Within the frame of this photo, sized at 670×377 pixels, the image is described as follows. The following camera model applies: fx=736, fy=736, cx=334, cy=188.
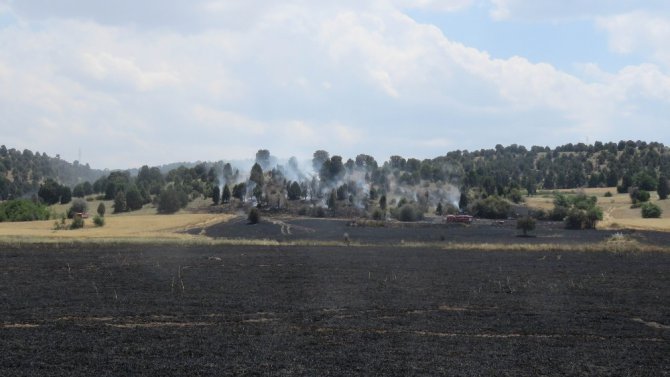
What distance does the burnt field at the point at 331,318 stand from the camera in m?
19.0

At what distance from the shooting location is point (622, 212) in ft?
355

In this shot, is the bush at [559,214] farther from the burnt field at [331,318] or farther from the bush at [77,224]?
the bush at [77,224]

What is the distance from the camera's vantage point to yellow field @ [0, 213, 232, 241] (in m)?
72.6

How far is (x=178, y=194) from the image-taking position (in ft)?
→ 402

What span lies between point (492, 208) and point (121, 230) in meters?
54.6

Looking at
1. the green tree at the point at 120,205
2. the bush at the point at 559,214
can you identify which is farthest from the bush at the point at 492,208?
the green tree at the point at 120,205

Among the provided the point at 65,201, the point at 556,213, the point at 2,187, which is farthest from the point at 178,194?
the point at 2,187

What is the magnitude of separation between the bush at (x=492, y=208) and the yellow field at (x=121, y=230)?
1490 inches

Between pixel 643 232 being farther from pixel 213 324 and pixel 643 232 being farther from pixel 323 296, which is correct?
pixel 213 324

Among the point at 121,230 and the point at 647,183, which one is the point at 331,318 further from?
the point at 647,183

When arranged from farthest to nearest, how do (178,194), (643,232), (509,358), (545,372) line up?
(178,194), (643,232), (509,358), (545,372)

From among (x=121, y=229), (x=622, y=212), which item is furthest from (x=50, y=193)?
(x=622, y=212)

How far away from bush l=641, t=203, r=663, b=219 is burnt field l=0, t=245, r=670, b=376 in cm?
5904

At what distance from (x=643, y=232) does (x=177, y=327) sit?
65948 millimetres
